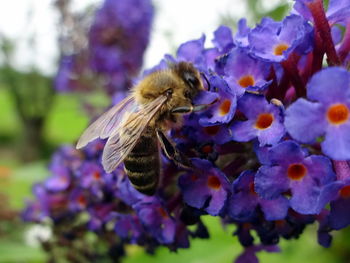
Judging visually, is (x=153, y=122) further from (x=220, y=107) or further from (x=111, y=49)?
(x=111, y=49)

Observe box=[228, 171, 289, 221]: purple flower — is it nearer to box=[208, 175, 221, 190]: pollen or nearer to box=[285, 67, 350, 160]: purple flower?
box=[208, 175, 221, 190]: pollen

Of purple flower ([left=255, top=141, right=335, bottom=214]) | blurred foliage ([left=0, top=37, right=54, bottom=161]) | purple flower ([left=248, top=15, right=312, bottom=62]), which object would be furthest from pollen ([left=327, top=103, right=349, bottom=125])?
blurred foliage ([left=0, top=37, right=54, bottom=161])

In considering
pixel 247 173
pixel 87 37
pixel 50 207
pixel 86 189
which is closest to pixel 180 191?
pixel 247 173

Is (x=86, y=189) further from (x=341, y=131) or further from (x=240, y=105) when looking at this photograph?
(x=341, y=131)

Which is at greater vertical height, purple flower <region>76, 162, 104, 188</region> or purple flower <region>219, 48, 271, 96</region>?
purple flower <region>219, 48, 271, 96</region>

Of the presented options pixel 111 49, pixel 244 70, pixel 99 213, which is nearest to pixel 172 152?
pixel 244 70

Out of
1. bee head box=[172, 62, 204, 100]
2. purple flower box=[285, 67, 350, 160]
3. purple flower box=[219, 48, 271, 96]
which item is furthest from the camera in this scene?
bee head box=[172, 62, 204, 100]
